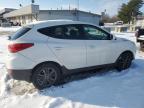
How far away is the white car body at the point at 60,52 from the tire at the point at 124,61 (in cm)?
34

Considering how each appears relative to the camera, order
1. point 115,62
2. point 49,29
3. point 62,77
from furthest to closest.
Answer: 1. point 115,62
2. point 62,77
3. point 49,29

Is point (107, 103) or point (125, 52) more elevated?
point (125, 52)

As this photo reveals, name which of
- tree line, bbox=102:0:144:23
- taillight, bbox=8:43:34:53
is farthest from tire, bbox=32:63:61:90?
tree line, bbox=102:0:144:23

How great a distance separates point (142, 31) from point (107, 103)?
10689 mm

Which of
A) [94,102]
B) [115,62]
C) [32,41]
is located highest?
[32,41]

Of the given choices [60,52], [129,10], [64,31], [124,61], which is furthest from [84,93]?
[129,10]

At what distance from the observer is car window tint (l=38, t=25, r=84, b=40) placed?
651cm

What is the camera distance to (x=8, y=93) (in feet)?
21.0

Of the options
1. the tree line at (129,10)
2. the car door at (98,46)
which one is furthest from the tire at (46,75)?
the tree line at (129,10)

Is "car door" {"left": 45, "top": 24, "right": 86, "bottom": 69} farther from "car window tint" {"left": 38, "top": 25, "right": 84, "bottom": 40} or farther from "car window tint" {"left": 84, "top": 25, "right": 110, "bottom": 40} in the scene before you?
"car window tint" {"left": 84, "top": 25, "right": 110, "bottom": 40}

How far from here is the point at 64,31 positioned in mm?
6766

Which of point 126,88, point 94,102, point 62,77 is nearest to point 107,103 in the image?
point 94,102

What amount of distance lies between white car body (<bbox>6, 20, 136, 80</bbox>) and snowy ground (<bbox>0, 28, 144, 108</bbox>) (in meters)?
0.49

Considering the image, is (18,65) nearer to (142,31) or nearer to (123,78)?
(123,78)
